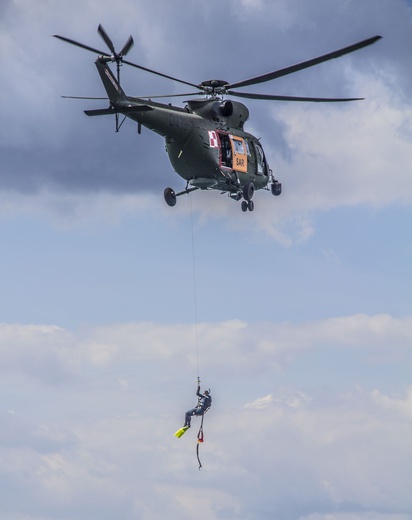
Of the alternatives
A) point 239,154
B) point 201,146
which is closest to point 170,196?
point 201,146

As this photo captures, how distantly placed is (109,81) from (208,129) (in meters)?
8.37

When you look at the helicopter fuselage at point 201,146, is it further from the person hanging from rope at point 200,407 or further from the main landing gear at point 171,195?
the person hanging from rope at point 200,407

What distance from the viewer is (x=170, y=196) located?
66875 mm

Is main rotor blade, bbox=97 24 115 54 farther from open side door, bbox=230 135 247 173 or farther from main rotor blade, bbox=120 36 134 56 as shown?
open side door, bbox=230 135 247 173

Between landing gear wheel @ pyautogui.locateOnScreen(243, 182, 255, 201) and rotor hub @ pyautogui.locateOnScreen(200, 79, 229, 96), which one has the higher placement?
rotor hub @ pyautogui.locateOnScreen(200, 79, 229, 96)

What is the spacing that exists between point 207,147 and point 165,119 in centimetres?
333

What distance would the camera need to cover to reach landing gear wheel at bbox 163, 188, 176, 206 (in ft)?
219

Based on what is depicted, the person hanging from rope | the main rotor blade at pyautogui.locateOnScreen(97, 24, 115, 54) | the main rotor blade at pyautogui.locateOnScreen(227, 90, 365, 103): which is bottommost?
the person hanging from rope

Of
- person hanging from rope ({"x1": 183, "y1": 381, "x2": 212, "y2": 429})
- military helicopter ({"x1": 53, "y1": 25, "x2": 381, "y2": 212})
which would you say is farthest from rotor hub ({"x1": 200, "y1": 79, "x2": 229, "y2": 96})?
person hanging from rope ({"x1": 183, "y1": 381, "x2": 212, "y2": 429})

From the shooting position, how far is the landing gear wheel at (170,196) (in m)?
66.9

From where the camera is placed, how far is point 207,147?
66000 millimetres

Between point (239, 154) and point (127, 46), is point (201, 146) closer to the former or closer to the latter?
point (239, 154)

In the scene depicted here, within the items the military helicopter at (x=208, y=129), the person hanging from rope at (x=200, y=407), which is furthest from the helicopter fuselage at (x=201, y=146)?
the person hanging from rope at (x=200, y=407)

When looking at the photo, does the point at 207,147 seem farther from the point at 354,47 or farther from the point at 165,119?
the point at 354,47
